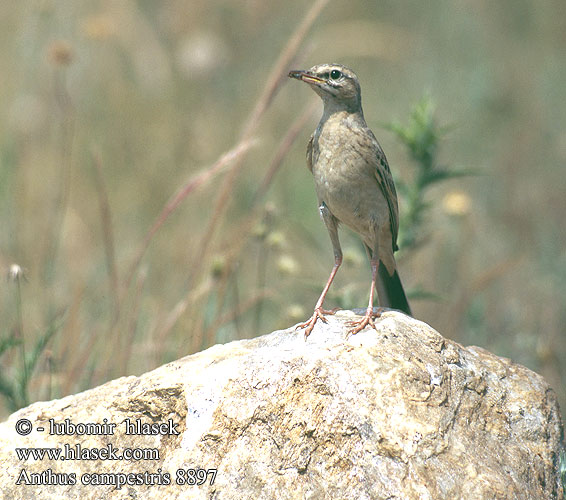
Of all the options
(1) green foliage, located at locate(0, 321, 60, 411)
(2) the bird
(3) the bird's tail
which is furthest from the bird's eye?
(1) green foliage, located at locate(0, 321, 60, 411)

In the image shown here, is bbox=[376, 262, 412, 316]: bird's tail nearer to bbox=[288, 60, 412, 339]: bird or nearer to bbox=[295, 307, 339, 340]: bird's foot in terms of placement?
bbox=[288, 60, 412, 339]: bird

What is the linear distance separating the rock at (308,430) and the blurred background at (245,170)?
3.48 ft

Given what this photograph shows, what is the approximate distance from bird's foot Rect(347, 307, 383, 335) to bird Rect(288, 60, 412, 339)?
51 cm

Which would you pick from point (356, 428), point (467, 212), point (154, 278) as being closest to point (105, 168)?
point (154, 278)

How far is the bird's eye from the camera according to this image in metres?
4.72

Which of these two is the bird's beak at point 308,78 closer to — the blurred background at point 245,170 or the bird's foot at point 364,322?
the blurred background at point 245,170

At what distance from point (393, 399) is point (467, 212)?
343 centimetres

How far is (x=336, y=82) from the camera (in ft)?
15.5

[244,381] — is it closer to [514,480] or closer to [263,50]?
[514,480]

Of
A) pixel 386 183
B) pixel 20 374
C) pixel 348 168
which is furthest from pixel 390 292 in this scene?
pixel 20 374

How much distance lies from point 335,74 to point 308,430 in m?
2.39

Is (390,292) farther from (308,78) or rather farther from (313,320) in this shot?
(308,78)

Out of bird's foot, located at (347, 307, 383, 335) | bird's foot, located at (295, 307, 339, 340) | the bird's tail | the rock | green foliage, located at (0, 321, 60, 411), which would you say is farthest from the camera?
the bird's tail

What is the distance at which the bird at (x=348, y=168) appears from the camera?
4594 millimetres
